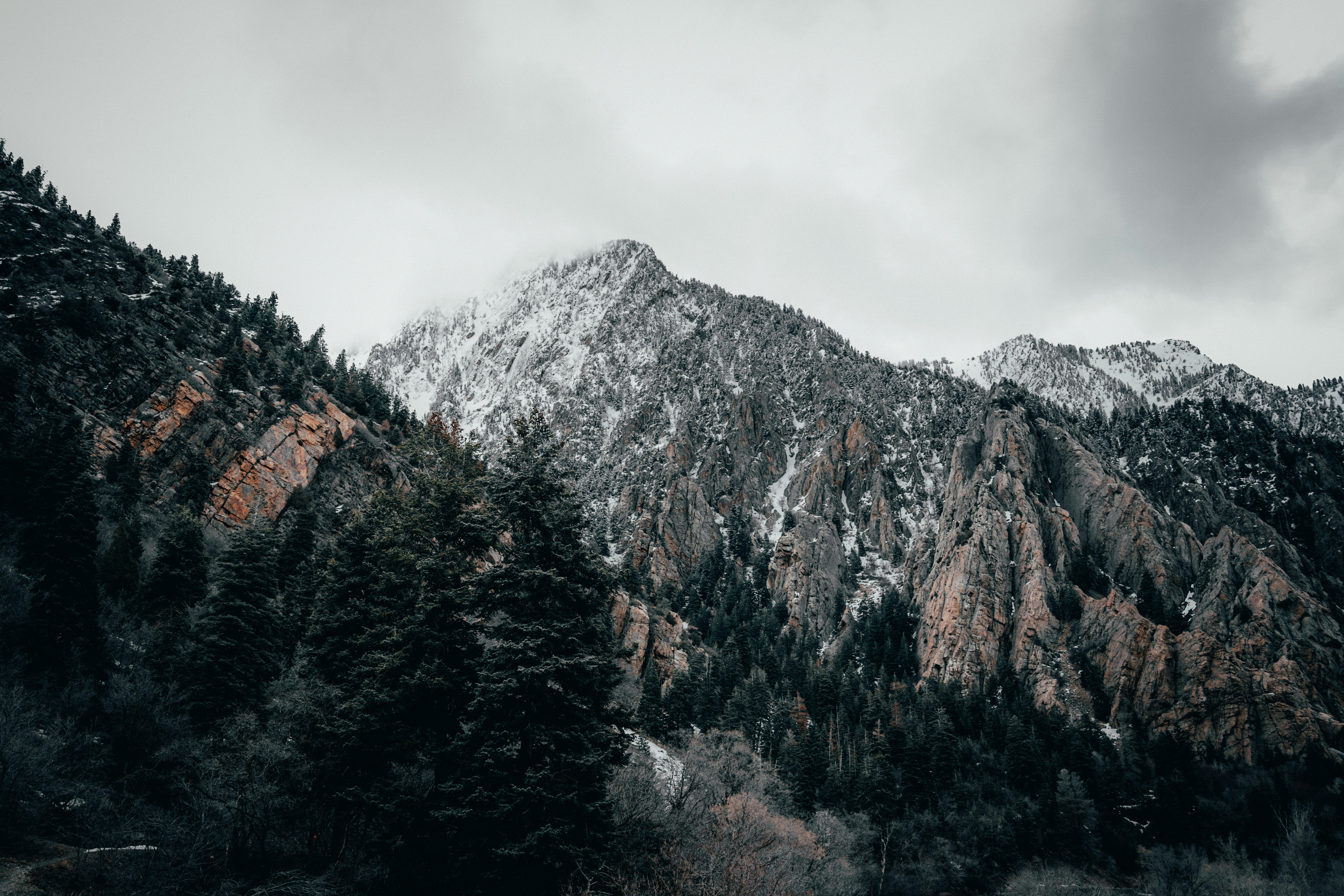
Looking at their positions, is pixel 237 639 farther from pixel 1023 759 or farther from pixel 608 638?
pixel 1023 759

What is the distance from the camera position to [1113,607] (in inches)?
3804

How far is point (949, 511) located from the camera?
130375 mm

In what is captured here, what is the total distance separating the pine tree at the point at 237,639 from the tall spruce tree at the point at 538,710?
1851 cm

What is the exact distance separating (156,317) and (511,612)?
280 feet

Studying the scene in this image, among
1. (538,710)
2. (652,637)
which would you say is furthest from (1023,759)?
(538,710)

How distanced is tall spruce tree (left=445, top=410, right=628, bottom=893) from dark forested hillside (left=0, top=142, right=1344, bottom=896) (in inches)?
4.8

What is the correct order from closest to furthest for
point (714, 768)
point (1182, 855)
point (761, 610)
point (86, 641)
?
point (86, 641), point (714, 768), point (1182, 855), point (761, 610)

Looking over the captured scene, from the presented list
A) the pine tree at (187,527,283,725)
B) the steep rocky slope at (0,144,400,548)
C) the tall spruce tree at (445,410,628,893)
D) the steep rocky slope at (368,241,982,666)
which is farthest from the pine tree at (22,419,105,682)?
the steep rocky slope at (368,241,982,666)

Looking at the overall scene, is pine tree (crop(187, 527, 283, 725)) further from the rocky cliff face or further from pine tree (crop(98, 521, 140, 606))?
the rocky cliff face

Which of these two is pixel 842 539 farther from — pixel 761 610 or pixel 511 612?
pixel 511 612

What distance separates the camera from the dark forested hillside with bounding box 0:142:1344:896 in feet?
65.5

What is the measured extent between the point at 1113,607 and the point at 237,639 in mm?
111341

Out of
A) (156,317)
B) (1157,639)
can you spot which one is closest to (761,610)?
(1157,639)

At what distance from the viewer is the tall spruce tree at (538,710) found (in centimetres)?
1764
